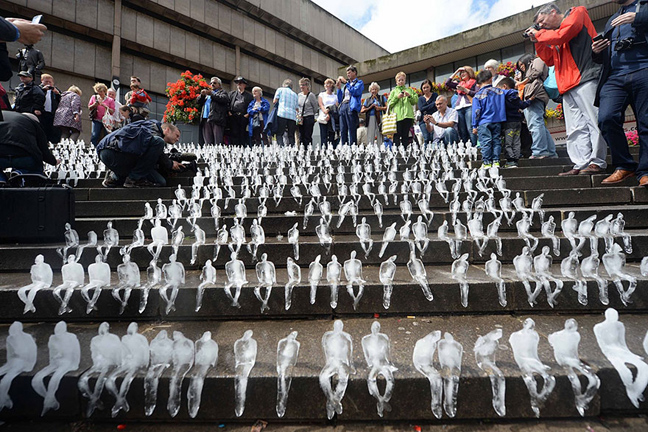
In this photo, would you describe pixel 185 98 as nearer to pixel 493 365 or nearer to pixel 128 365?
pixel 128 365

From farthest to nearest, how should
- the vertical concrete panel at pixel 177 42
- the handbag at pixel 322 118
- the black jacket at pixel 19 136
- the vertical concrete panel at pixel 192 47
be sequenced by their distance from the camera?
A: the vertical concrete panel at pixel 192 47
the vertical concrete panel at pixel 177 42
the handbag at pixel 322 118
the black jacket at pixel 19 136

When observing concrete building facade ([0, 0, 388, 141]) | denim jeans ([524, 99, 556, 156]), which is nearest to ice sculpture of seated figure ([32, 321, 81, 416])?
denim jeans ([524, 99, 556, 156])

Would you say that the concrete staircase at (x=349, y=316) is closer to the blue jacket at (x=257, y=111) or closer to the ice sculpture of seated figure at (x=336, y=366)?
the ice sculpture of seated figure at (x=336, y=366)

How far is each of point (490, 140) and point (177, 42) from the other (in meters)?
18.9

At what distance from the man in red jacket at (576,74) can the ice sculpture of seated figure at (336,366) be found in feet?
13.9

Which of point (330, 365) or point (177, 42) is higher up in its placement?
point (177, 42)

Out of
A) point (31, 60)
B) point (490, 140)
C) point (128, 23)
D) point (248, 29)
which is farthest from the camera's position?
point (248, 29)

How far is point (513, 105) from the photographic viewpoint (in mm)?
5098

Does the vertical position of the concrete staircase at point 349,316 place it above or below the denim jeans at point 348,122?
below

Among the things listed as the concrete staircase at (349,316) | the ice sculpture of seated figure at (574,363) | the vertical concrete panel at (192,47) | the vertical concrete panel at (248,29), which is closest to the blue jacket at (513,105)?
the concrete staircase at (349,316)

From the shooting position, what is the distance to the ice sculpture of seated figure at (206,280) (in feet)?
7.25

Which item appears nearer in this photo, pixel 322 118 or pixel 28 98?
pixel 28 98

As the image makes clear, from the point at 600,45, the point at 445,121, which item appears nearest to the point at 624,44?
the point at 600,45

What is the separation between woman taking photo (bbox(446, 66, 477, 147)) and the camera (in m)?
6.66
